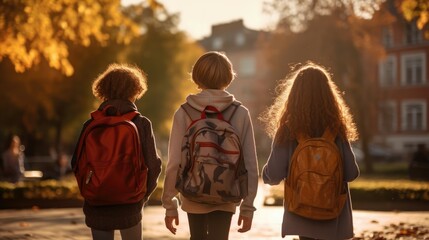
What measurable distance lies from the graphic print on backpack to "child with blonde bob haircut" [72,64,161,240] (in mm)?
311

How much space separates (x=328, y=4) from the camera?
37219 millimetres

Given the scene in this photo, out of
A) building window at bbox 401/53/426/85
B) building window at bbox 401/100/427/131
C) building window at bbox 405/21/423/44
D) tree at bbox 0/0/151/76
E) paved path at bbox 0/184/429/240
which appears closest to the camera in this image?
paved path at bbox 0/184/429/240

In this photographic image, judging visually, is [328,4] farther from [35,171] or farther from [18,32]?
[18,32]

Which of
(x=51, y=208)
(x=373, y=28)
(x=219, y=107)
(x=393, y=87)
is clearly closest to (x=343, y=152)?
(x=219, y=107)

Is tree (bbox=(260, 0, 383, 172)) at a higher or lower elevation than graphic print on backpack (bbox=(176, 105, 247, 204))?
higher

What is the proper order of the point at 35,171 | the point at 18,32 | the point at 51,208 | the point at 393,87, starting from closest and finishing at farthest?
the point at 18,32, the point at 51,208, the point at 35,171, the point at 393,87

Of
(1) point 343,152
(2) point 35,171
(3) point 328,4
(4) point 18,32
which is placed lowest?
(2) point 35,171

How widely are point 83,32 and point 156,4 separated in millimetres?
1836

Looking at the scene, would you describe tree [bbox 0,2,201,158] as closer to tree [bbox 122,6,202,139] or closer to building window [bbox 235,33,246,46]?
tree [bbox 122,6,202,139]

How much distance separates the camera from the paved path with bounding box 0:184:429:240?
11.2 meters

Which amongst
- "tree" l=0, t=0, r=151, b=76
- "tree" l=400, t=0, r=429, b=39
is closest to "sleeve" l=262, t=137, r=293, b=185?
"tree" l=400, t=0, r=429, b=39

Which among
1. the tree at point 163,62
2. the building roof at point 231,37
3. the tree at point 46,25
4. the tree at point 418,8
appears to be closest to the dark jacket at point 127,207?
the tree at point 418,8

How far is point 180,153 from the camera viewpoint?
5.11m

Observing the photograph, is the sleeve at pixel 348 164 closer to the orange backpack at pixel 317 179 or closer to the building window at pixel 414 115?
the orange backpack at pixel 317 179
